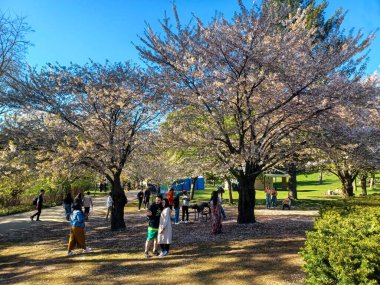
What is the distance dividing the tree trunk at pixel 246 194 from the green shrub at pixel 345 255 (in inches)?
295

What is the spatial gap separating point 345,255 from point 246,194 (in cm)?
894

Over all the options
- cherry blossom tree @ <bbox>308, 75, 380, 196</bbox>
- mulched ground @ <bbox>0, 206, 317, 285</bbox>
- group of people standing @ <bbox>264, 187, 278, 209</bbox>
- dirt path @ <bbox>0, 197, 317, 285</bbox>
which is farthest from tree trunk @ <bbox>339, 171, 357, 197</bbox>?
cherry blossom tree @ <bbox>308, 75, 380, 196</bbox>

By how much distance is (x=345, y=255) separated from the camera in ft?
13.8

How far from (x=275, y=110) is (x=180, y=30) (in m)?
4.46

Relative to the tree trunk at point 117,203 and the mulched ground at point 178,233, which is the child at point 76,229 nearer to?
the mulched ground at point 178,233

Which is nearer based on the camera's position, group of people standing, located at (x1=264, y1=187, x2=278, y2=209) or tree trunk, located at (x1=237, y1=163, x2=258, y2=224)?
tree trunk, located at (x1=237, y1=163, x2=258, y2=224)

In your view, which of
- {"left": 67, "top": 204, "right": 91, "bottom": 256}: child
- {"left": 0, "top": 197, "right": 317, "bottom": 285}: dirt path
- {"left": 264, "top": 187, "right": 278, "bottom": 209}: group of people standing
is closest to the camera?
{"left": 0, "top": 197, "right": 317, "bottom": 285}: dirt path

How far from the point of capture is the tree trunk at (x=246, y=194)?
13062 mm

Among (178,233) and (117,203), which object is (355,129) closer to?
(178,233)

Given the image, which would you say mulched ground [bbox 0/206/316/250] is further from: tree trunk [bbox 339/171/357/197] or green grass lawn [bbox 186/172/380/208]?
tree trunk [bbox 339/171/357/197]

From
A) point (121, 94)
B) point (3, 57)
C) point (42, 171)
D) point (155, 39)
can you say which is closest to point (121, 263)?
point (42, 171)

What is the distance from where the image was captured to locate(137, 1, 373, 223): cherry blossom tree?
1048 centimetres

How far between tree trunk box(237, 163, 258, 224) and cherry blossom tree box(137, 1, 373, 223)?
0.32 metres

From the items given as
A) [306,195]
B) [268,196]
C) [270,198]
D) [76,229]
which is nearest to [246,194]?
[76,229]
